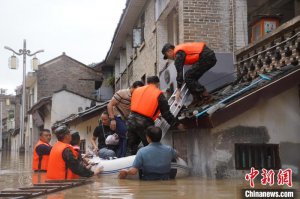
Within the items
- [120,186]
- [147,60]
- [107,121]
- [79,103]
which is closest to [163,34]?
[147,60]

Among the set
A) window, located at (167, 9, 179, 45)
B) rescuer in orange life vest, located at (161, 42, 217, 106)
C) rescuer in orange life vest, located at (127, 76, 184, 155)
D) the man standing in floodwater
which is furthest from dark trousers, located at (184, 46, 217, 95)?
window, located at (167, 9, 179, 45)

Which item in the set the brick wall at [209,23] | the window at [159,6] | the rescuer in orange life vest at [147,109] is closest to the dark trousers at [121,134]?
the rescuer in orange life vest at [147,109]

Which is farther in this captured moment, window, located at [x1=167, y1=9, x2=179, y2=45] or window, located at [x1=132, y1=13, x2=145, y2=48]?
window, located at [x1=132, y1=13, x2=145, y2=48]

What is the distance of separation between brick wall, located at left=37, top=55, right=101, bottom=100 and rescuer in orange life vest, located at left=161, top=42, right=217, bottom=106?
88.6 feet

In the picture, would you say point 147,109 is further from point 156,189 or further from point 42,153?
point 42,153

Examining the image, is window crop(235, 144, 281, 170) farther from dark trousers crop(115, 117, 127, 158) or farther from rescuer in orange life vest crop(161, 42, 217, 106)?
dark trousers crop(115, 117, 127, 158)

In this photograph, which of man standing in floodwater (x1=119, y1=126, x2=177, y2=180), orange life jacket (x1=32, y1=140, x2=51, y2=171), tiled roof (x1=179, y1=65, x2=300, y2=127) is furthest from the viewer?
orange life jacket (x1=32, y1=140, x2=51, y2=171)

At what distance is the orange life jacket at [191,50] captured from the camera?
9.22 m

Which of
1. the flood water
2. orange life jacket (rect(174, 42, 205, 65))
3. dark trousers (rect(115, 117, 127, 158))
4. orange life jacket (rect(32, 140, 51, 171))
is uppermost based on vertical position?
orange life jacket (rect(174, 42, 205, 65))

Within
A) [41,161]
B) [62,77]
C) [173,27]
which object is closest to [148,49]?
[173,27]

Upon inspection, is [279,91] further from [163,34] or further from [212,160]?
[163,34]

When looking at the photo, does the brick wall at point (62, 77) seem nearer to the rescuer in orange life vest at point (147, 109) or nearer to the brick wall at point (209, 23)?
the brick wall at point (209, 23)

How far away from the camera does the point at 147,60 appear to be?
16.9m

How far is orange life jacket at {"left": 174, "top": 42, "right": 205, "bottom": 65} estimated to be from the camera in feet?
30.2
